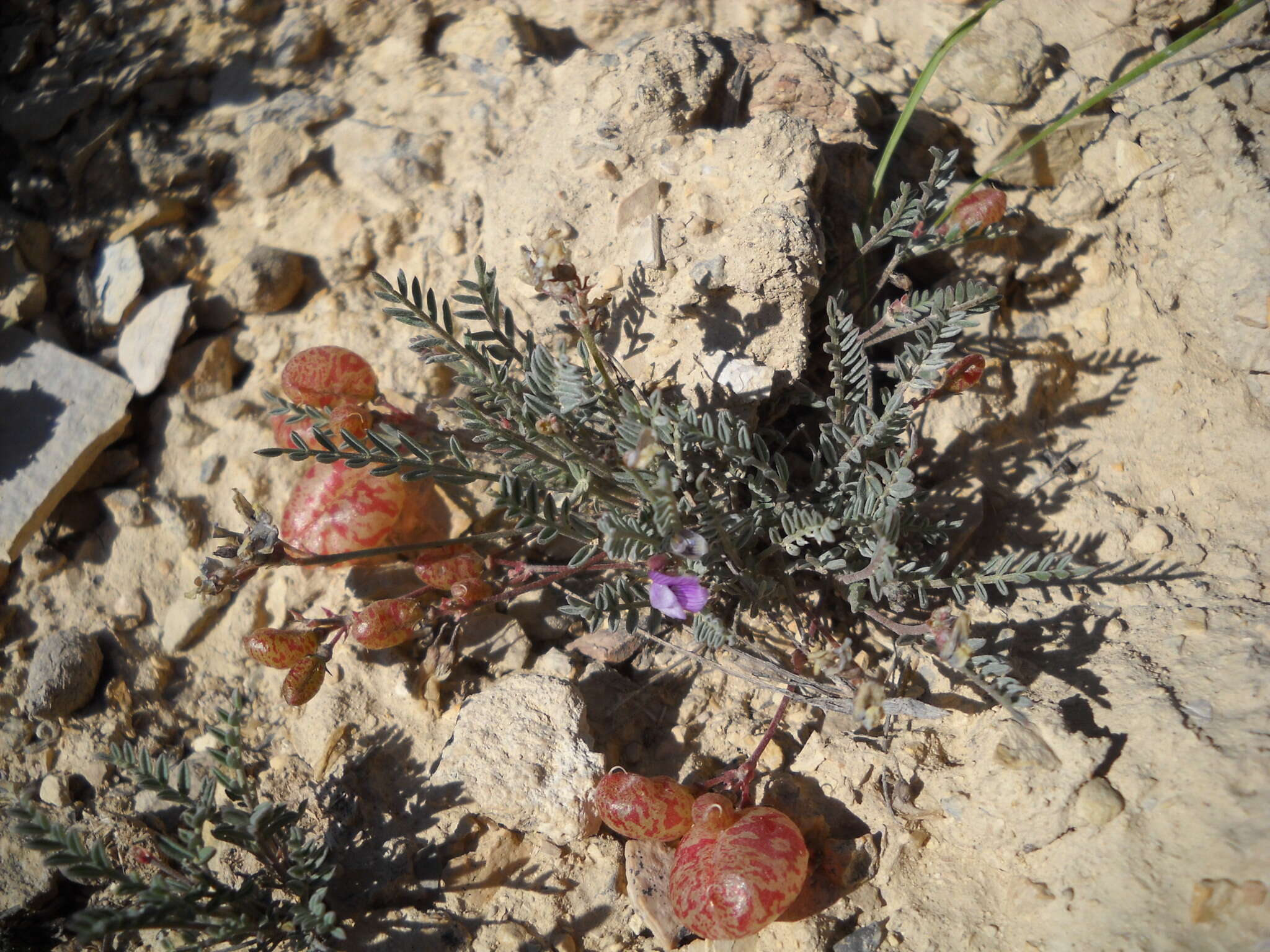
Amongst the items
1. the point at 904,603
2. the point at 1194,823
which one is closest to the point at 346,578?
the point at 904,603

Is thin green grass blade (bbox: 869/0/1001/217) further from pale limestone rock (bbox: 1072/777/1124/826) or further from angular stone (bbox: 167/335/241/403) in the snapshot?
angular stone (bbox: 167/335/241/403)

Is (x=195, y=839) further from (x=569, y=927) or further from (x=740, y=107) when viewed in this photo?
(x=740, y=107)

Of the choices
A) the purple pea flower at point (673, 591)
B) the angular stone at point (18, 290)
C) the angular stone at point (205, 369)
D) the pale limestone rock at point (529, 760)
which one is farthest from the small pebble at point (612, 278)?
the angular stone at point (18, 290)

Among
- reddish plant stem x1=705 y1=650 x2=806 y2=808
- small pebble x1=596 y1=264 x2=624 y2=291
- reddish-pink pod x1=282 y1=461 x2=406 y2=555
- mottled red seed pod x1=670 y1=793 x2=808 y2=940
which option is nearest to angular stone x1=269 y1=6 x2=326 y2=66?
small pebble x1=596 y1=264 x2=624 y2=291

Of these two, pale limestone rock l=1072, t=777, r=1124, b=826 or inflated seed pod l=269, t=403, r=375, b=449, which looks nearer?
pale limestone rock l=1072, t=777, r=1124, b=826

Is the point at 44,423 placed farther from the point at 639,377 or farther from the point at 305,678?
the point at 639,377
